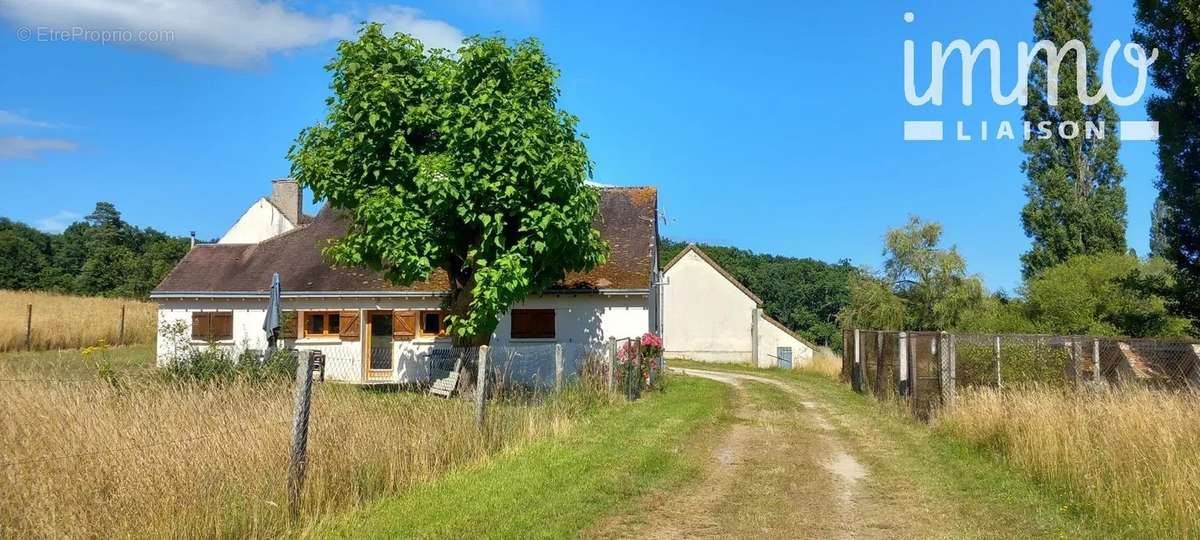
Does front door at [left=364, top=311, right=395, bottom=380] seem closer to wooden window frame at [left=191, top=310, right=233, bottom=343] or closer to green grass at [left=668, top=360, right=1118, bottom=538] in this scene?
wooden window frame at [left=191, top=310, right=233, bottom=343]

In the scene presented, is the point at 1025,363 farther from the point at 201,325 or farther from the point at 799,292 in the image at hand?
the point at 799,292

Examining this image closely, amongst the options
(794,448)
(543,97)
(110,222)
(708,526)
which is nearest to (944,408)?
(794,448)

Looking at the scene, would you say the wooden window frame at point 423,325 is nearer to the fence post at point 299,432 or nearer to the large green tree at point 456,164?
the large green tree at point 456,164

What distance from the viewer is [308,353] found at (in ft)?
21.5

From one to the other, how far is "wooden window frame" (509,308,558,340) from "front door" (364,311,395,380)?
3.55 metres

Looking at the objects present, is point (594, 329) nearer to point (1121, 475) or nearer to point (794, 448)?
point (794, 448)

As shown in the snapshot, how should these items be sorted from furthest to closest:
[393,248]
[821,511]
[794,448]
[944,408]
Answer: [393,248] < [944,408] < [794,448] < [821,511]

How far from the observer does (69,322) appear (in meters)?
29.8

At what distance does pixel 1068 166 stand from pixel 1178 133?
12.4 m

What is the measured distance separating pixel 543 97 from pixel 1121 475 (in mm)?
11859

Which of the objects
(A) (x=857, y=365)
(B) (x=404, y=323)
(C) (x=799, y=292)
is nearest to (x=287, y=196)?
(B) (x=404, y=323)

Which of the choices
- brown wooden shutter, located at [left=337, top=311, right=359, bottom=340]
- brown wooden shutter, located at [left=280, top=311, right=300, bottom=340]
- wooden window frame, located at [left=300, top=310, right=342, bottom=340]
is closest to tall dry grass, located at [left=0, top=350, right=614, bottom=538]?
brown wooden shutter, located at [left=337, top=311, right=359, bottom=340]

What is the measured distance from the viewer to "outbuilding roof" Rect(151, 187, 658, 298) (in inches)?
871

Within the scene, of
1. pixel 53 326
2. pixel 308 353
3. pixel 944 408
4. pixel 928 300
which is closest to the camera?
pixel 308 353
